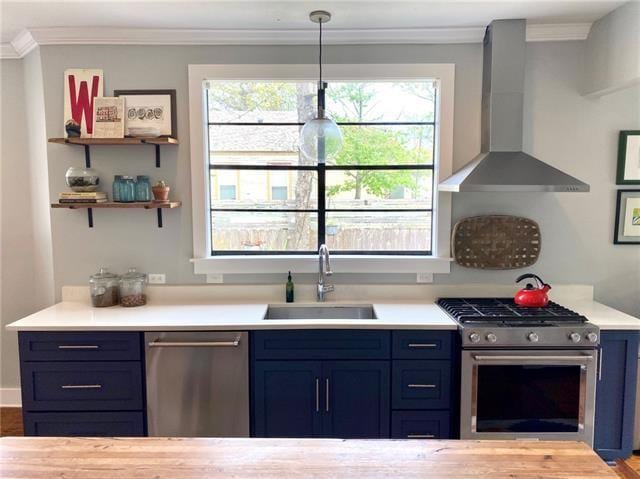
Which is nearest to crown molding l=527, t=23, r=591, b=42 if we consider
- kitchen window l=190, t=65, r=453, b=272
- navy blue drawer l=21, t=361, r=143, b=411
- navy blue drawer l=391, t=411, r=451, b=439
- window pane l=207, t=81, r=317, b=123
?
kitchen window l=190, t=65, r=453, b=272

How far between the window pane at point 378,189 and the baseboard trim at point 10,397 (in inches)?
108

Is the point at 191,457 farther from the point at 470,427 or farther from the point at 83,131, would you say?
the point at 83,131

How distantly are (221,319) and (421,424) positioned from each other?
4.20ft

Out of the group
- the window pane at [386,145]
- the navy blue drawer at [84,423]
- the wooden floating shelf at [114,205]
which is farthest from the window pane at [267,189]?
the navy blue drawer at [84,423]

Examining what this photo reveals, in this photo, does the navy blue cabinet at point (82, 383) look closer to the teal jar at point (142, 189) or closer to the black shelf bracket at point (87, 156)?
the teal jar at point (142, 189)

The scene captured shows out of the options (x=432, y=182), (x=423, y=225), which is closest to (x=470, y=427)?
(x=423, y=225)

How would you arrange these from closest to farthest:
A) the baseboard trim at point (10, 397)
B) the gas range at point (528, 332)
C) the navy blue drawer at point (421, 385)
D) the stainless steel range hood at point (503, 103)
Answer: the gas range at point (528, 332) < the navy blue drawer at point (421, 385) < the stainless steel range hood at point (503, 103) < the baseboard trim at point (10, 397)

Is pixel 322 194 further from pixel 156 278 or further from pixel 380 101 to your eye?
pixel 156 278

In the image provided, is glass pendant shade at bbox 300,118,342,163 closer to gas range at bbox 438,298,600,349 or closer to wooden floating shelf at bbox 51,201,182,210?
wooden floating shelf at bbox 51,201,182,210

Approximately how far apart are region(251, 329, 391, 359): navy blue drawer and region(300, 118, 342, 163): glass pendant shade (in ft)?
3.29

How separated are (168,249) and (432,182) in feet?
6.13

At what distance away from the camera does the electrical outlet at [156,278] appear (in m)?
2.99

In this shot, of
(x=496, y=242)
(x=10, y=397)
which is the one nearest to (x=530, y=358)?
(x=496, y=242)

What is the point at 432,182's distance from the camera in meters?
3.01
